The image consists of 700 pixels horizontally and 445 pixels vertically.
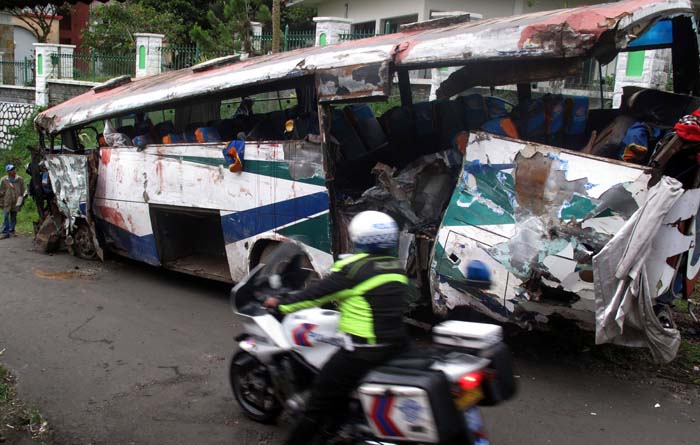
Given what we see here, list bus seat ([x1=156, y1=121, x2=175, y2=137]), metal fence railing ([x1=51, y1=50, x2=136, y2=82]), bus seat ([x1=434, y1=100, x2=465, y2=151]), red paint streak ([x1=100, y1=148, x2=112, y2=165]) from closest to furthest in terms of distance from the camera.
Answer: bus seat ([x1=434, y1=100, x2=465, y2=151]) → red paint streak ([x1=100, y1=148, x2=112, y2=165]) → bus seat ([x1=156, y1=121, x2=175, y2=137]) → metal fence railing ([x1=51, y1=50, x2=136, y2=82])

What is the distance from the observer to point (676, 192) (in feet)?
15.6

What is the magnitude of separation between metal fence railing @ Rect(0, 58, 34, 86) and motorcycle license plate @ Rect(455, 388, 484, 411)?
74.8 feet

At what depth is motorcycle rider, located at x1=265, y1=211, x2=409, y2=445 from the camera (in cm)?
356

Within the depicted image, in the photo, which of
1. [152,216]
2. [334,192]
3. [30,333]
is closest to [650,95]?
[334,192]

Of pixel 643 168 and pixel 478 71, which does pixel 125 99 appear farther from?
pixel 643 168

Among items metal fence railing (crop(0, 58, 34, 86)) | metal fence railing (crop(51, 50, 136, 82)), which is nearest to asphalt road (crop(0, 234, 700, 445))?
metal fence railing (crop(51, 50, 136, 82))

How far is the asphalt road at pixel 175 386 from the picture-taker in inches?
185

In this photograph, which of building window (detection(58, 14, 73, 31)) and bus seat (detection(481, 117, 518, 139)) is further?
building window (detection(58, 14, 73, 31))

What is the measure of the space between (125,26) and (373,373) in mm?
21637

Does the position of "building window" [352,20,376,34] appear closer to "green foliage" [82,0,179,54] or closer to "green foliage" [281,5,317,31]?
"green foliage" [281,5,317,31]

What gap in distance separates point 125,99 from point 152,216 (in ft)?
5.24

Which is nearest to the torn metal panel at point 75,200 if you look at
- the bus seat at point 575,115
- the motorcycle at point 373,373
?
the motorcycle at point 373,373

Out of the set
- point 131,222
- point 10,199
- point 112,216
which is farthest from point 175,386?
point 10,199

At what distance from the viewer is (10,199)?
13.2m
